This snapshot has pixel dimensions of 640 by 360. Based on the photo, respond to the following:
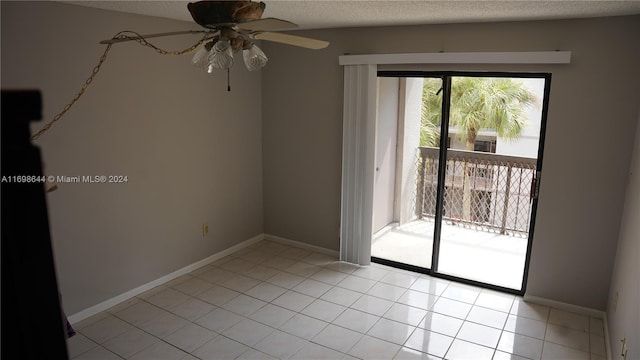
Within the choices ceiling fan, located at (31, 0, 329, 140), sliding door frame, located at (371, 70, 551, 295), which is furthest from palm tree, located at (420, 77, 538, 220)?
ceiling fan, located at (31, 0, 329, 140)

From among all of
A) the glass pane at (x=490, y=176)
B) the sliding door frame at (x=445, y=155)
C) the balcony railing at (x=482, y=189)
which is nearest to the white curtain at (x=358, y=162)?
the sliding door frame at (x=445, y=155)

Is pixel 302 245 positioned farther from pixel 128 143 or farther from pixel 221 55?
pixel 221 55

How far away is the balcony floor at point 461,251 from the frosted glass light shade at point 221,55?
314 centimetres

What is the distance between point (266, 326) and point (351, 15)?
2.32m

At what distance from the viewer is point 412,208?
518 centimetres

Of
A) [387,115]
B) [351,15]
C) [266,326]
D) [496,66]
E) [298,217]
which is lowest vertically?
[266,326]

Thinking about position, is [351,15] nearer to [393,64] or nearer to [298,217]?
[393,64]

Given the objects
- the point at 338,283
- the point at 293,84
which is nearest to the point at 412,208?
the point at 338,283

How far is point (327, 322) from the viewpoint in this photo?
3455 mm

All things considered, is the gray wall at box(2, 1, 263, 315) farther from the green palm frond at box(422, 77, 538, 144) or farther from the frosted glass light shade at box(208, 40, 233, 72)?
the green palm frond at box(422, 77, 538, 144)

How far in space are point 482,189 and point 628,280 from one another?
2356 mm

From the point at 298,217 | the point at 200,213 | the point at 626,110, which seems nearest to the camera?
the point at 626,110

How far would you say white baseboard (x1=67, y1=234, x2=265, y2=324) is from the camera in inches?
135

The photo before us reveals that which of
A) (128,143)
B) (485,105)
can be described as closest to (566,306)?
(485,105)
